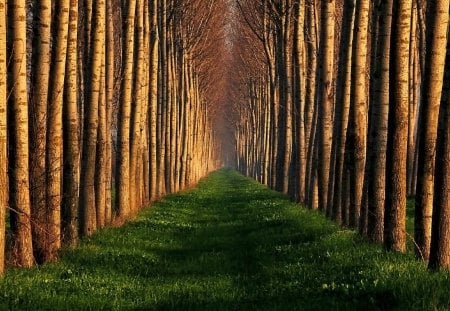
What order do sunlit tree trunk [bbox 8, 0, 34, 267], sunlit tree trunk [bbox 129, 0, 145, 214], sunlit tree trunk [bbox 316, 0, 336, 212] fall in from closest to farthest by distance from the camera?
sunlit tree trunk [bbox 8, 0, 34, 267] < sunlit tree trunk [bbox 316, 0, 336, 212] < sunlit tree trunk [bbox 129, 0, 145, 214]

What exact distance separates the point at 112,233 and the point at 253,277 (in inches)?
214

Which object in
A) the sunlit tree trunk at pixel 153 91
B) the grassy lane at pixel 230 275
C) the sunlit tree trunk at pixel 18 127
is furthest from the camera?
the sunlit tree trunk at pixel 153 91

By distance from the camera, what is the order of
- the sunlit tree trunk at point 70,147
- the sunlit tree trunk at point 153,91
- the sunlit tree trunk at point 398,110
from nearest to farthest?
the sunlit tree trunk at point 398,110 < the sunlit tree trunk at point 70,147 < the sunlit tree trunk at point 153,91

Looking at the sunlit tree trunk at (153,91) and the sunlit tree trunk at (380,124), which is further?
the sunlit tree trunk at (153,91)

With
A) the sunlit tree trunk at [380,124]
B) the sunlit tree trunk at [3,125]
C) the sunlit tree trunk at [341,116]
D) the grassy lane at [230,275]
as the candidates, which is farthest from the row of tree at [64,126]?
the sunlit tree trunk at [341,116]

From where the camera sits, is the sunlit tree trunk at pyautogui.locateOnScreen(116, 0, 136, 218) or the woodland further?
the sunlit tree trunk at pyautogui.locateOnScreen(116, 0, 136, 218)

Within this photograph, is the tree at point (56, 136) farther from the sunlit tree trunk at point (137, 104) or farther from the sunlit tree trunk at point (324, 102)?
the sunlit tree trunk at point (324, 102)

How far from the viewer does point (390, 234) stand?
35.4 ft

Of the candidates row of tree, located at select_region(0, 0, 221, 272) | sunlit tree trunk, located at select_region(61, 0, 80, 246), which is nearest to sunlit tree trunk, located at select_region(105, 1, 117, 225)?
row of tree, located at select_region(0, 0, 221, 272)

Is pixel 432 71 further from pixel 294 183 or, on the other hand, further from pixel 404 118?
pixel 294 183

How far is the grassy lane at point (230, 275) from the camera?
7.69 metres

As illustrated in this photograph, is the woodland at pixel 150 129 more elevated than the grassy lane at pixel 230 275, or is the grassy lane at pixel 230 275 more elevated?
the woodland at pixel 150 129

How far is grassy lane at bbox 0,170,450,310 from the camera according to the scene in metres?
7.69

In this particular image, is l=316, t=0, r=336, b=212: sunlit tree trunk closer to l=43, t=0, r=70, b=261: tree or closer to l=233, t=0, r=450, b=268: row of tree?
l=233, t=0, r=450, b=268: row of tree
